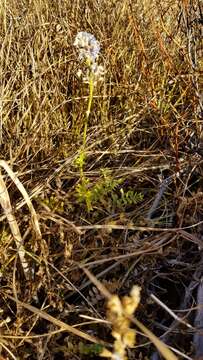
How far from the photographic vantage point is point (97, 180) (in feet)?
5.12

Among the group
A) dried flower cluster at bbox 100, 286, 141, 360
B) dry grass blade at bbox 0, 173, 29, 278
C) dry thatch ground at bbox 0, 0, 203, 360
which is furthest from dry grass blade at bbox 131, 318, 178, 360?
dry grass blade at bbox 0, 173, 29, 278

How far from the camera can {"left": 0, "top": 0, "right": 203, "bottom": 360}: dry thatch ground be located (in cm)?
129

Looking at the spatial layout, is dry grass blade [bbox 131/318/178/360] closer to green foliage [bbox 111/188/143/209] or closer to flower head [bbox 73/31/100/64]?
green foliage [bbox 111/188/143/209]

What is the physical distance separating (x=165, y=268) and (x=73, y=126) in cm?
60

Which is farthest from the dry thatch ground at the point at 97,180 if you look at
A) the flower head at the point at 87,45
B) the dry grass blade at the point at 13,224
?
the flower head at the point at 87,45

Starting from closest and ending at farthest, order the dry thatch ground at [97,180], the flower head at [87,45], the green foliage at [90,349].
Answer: the green foliage at [90,349]
the dry thatch ground at [97,180]
the flower head at [87,45]

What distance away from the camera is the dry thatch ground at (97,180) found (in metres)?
1.29

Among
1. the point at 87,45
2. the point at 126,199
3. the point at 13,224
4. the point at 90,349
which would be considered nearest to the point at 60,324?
the point at 90,349

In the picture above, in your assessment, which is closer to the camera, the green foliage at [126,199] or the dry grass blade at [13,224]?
the dry grass blade at [13,224]

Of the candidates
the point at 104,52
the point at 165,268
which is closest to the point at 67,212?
the point at 165,268

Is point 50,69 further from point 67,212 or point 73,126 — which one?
point 67,212

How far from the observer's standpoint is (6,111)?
173cm

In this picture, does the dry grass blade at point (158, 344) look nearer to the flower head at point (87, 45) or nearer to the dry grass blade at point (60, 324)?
the dry grass blade at point (60, 324)

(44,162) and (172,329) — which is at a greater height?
(44,162)
